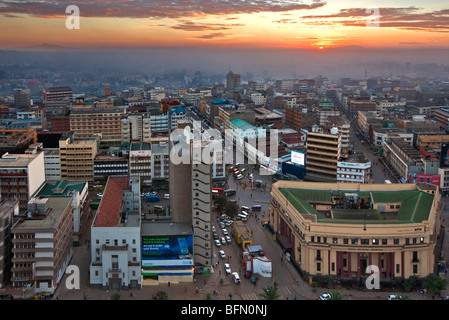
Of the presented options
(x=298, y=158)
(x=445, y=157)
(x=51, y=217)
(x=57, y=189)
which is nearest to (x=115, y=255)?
(x=51, y=217)

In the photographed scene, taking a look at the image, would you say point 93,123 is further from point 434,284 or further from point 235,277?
point 434,284

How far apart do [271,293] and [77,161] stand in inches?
371

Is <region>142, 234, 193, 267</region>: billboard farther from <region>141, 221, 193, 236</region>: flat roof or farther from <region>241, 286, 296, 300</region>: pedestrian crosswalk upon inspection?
<region>241, 286, 296, 300</region>: pedestrian crosswalk

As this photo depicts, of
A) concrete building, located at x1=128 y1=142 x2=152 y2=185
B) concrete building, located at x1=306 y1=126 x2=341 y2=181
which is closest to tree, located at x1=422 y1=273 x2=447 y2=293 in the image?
concrete building, located at x1=306 y1=126 x2=341 y2=181

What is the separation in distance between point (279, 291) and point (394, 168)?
10.1 metres

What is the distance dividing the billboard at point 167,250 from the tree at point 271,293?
1540 millimetres

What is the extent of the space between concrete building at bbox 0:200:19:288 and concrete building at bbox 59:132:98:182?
6.28 m

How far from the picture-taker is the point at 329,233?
28.4 feet

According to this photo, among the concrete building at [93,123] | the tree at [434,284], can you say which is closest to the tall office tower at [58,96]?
the concrete building at [93,123]

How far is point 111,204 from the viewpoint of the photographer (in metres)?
10.0

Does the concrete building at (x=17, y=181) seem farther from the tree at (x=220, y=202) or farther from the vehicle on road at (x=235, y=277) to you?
the vehicle on road at (x=235, y=277)

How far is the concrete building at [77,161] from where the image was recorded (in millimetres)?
15070

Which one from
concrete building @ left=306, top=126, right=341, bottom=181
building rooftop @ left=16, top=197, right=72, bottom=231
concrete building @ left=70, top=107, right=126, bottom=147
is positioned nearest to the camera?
building rooftop @ left=16, top=197, right=72, bottom=231

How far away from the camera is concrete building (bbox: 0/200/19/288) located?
27.0 feet
